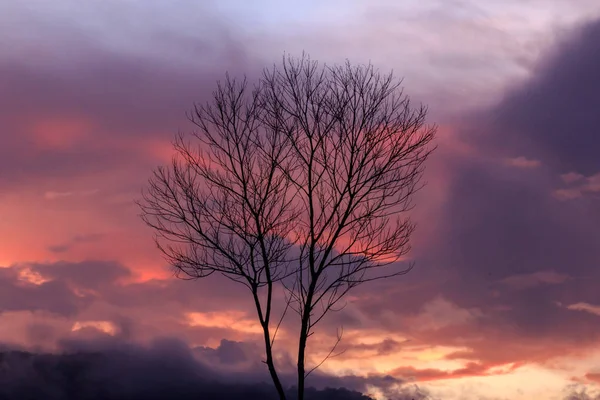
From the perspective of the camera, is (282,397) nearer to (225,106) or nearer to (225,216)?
(225,216)

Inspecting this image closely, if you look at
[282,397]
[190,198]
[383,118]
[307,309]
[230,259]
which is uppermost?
[383,118]

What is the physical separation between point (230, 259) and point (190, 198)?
4.35 feet

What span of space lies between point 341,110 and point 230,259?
322cm

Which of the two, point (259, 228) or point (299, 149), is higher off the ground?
point (299, 149)

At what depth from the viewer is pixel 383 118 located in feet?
47.3

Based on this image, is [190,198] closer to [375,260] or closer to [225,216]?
[225,216]

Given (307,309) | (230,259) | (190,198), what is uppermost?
(190,198)

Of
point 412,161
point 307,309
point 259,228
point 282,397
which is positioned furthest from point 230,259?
point 412,161

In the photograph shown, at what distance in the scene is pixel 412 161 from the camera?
47.5 ft

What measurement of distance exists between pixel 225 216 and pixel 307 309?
218 cm

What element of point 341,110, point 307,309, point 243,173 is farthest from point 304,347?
point 341,110

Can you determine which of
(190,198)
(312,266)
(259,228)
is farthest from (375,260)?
(190,198)

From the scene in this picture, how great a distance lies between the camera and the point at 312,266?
1419 cm

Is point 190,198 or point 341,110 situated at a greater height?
point 341,110
